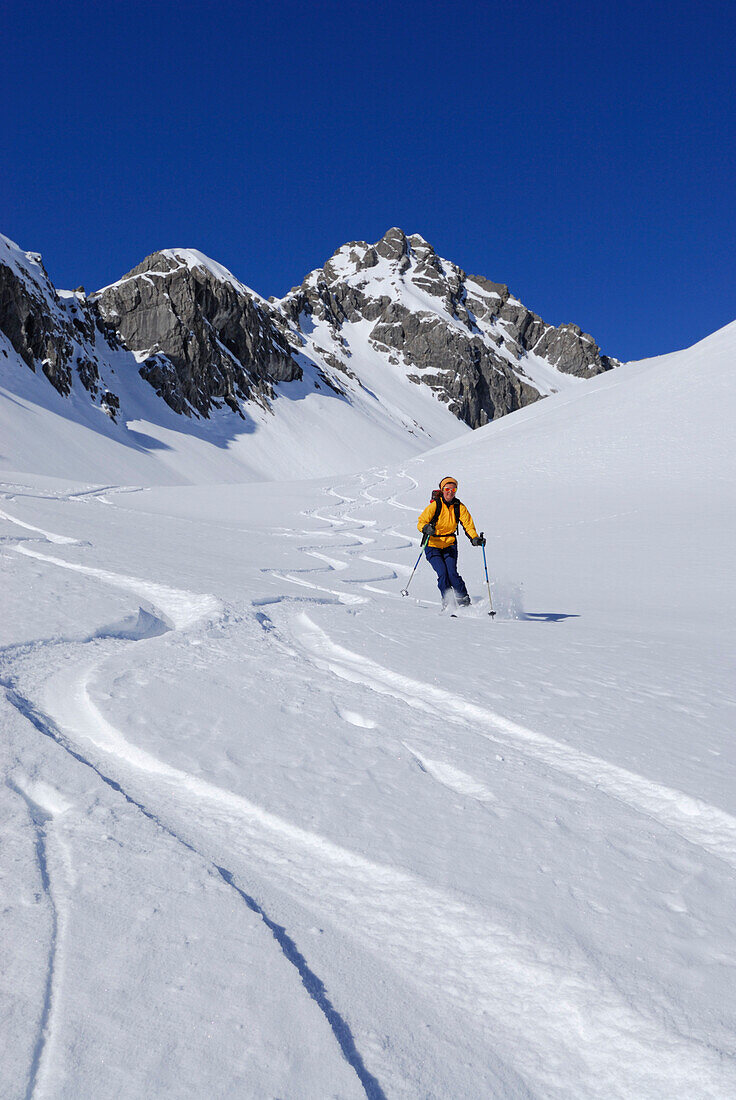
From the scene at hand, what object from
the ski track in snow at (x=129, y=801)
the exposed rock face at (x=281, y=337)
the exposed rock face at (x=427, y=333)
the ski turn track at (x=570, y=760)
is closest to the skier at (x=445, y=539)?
the ski turn track at (x=570, y=760)

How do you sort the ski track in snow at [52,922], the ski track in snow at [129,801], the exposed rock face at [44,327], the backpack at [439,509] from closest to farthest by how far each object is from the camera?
the ski track in snow at [52,922], the ski track in snow at [129,801], the backpack at [439,509], the exposed rock face at [44,327]

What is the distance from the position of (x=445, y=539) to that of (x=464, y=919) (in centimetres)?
668

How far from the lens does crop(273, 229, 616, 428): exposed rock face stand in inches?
6102

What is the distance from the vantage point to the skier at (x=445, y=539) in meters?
8.32

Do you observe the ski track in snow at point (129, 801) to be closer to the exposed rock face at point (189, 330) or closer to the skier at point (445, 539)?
the skier at point (445, 539)

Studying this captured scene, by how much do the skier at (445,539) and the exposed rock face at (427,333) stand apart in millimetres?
131675

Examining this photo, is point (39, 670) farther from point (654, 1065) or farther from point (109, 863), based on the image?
point (654, 1065)

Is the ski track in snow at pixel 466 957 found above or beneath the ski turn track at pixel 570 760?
beneath

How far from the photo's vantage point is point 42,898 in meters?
1.81

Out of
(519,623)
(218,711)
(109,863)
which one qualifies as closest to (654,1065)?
(109,863)

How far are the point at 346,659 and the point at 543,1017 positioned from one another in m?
3.21

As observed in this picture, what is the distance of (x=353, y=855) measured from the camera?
2.18 metres

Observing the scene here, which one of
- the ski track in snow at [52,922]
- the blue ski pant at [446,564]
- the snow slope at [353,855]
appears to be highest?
the blue ski pant at [446,564]

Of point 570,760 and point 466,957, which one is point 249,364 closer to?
point 570,760
